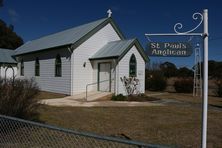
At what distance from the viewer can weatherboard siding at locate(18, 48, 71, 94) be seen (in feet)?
72.3

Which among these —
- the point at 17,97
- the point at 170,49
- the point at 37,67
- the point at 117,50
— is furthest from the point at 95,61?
the point at 170,49

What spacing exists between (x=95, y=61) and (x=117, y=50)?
237 cm

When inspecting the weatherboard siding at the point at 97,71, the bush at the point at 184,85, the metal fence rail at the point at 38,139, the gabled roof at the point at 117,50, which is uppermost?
the gabled roof at the point at 117,50

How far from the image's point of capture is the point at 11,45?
186 feet

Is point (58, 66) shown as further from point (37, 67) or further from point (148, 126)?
point (148, 126)

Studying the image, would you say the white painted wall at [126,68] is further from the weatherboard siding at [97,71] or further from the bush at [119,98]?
the bush at [119,98]

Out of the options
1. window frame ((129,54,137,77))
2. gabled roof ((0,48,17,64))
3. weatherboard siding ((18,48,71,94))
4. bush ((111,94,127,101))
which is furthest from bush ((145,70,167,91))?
gabled roof ((0,48,17,64))

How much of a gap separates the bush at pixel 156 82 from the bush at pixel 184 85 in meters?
1.80

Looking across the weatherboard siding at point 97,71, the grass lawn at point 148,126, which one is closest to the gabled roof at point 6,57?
the weatherboard siding at point 97,71

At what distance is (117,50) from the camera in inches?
824

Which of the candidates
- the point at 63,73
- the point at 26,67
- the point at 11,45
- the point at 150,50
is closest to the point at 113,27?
the point at 63,73

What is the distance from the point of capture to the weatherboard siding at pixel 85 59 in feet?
70.8

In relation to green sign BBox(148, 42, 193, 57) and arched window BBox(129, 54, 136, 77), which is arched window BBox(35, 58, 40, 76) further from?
green sign BBox(148, 42, 193, 57)

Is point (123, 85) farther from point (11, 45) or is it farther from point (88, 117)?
point (11, 45)
